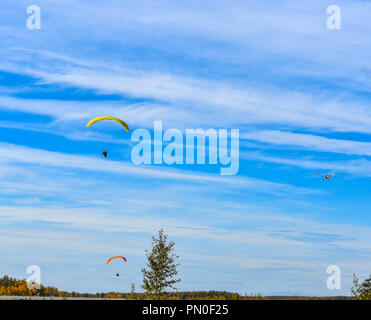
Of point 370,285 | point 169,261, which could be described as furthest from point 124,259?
point 370,285

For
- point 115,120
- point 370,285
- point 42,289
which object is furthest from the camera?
point 370,285
